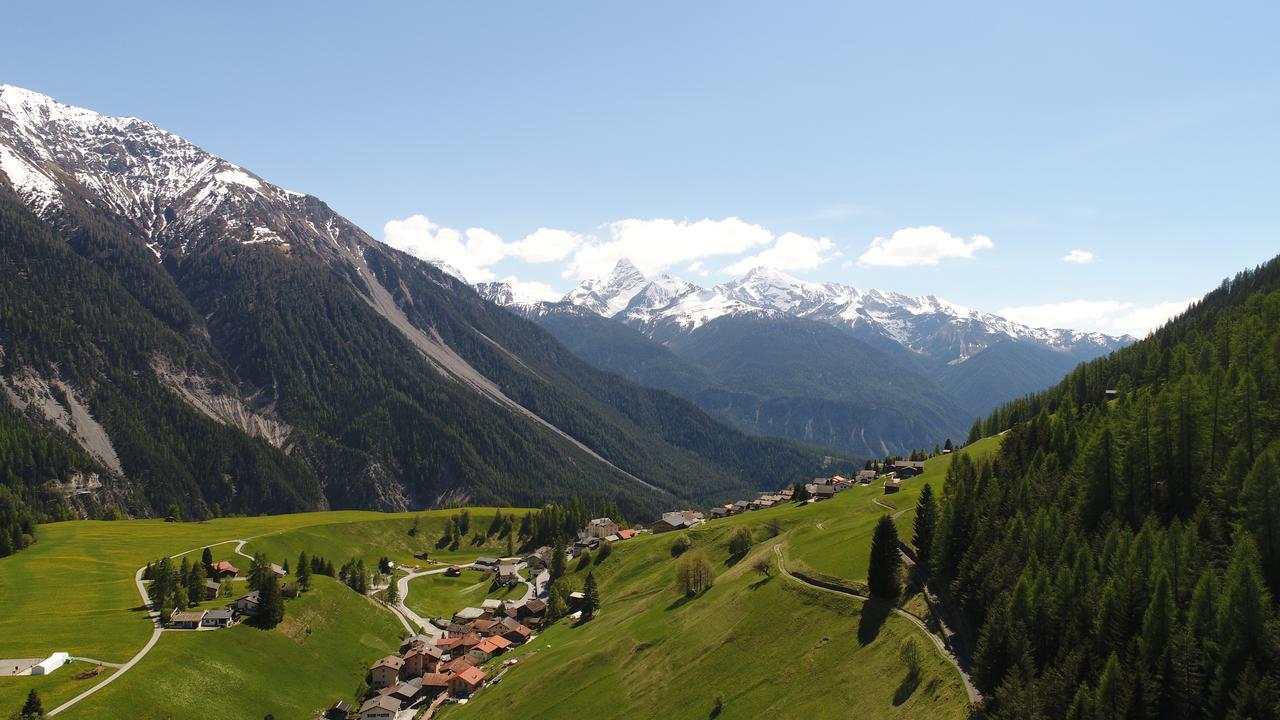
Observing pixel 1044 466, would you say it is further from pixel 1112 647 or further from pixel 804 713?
pixel 804 713

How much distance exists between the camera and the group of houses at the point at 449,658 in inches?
4040

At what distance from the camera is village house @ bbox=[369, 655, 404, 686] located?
108062mm

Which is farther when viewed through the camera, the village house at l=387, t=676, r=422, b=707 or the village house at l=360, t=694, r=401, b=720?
the village house at l=387, t=676, r=422, b=707

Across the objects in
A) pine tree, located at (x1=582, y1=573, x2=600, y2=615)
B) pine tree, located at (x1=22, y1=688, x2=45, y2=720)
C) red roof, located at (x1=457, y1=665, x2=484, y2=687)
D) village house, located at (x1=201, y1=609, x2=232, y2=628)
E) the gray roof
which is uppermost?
pine tree, located at (x1=22, y1=688, x2=45, y2=720)

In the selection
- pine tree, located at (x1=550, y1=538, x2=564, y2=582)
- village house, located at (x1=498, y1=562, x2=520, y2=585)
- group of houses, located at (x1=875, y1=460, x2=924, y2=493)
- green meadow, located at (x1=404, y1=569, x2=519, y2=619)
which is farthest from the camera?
village house, located at (x1=498, y1=562, x2=520, y2=585)

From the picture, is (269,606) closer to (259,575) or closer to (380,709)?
(259,575)

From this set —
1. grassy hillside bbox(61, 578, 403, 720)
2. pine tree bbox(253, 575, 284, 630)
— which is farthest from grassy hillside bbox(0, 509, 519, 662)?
pine tree bbox(253, 575, 284, 630)

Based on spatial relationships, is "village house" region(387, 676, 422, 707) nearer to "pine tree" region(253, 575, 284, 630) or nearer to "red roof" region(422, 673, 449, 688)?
"red roof" region(422, 673, 449, 688)

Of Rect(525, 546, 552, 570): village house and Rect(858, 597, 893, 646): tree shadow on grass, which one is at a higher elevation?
Rect(858, 597, 893, 646): tree shadow on grass

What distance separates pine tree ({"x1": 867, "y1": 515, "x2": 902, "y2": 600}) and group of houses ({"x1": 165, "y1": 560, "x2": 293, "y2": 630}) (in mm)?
89967

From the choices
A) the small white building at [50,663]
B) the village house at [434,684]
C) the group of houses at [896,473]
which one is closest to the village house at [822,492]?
the group of houses at [896,473]

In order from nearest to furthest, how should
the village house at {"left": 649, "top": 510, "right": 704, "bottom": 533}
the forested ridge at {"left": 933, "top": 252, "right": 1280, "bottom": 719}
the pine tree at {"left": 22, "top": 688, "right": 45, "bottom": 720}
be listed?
the forested ridge at {"left": 933, "top": 252, "right": 1280, "bottom": 719}
the pine tree at {"left": 22, "top": 688, "right": 45, "bottom": 720}
the village house at {"left": 649, "top": 510, "right": 704, "bottom": 533}

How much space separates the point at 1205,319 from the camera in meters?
160

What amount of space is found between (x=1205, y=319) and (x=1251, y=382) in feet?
344
